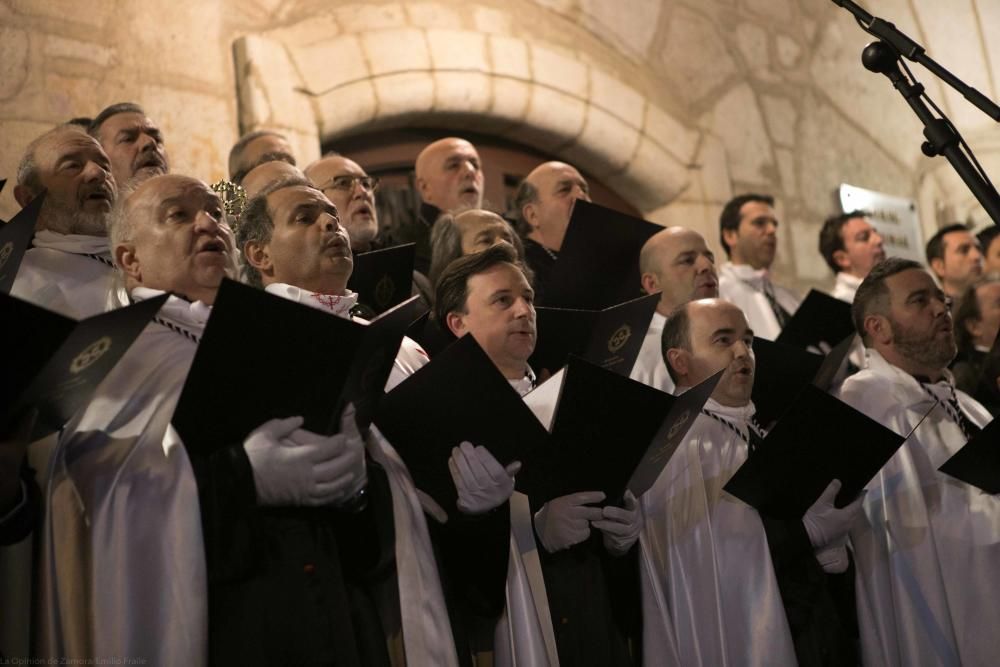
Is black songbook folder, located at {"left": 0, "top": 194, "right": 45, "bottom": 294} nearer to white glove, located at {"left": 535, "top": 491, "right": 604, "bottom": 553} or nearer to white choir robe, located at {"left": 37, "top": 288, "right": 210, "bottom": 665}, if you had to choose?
white choir robe, located at {"left": 37, "top": 288, "right": 210, "bottom": 665}

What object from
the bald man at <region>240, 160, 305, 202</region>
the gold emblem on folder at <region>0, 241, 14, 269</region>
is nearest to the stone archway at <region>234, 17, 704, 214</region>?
the bald man at <region>240, 160, 305, 202</region>

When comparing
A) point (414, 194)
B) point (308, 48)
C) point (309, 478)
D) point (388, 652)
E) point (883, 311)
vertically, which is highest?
point (308, 48)

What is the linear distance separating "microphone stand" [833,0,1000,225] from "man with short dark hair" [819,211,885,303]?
3630 mm

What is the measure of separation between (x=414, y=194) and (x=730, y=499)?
11.1ft

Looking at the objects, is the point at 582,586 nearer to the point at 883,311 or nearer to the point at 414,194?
the point at 883,311

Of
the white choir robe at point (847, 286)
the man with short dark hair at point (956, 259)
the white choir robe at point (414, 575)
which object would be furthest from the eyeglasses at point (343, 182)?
the man with short dark hair at point (956, 259)

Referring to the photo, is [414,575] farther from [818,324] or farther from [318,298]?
[818,324]

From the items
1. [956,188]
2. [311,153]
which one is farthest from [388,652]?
[956,188]

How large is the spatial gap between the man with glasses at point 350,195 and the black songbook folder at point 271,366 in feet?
6.60

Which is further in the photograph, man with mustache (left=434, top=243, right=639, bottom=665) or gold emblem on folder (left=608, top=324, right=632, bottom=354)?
gold emblem on folder (left=608, top=324, right=632, bottom=354)

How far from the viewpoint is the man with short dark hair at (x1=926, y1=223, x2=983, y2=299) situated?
7309 mm

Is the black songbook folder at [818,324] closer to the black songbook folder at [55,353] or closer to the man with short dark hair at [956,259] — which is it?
the man with short dark hair at [956,259]

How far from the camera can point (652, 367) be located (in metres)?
4.89

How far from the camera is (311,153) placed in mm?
6328
